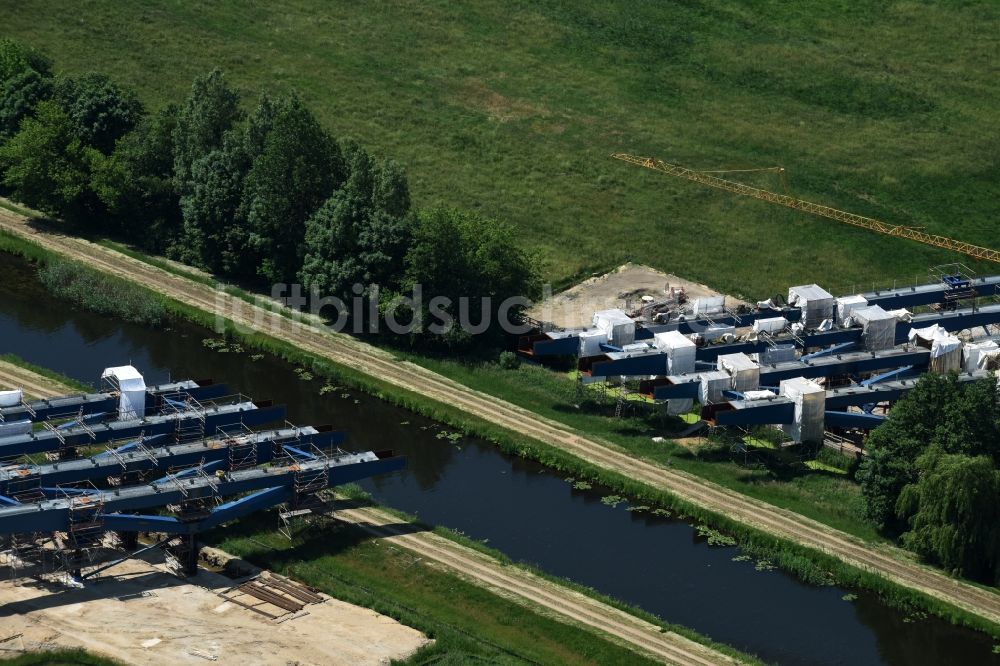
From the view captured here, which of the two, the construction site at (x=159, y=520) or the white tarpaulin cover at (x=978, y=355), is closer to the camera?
the construction site at (x=159, y=520)

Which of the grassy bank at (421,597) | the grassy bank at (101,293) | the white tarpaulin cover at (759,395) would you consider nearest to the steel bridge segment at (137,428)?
the grassy bank at (421,597)

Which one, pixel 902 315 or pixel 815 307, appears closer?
pixel 815 307

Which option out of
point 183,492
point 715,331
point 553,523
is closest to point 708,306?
point 715,331

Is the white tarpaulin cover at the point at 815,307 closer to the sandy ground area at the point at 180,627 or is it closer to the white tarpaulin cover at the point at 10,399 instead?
the sandy ground area at the point at 180,627

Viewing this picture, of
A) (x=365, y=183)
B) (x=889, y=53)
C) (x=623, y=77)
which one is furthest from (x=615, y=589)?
(x=889, y=53)

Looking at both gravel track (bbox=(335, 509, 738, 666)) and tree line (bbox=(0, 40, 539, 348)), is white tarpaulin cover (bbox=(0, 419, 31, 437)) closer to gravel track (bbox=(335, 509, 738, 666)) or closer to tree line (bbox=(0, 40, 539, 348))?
gravel track (bbox=(335, 509, 738, 666))

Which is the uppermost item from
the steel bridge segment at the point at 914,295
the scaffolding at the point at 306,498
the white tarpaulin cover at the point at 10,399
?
the steel bridge segment at the point at 914,295

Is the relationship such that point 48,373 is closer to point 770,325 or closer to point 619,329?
point 619,329
